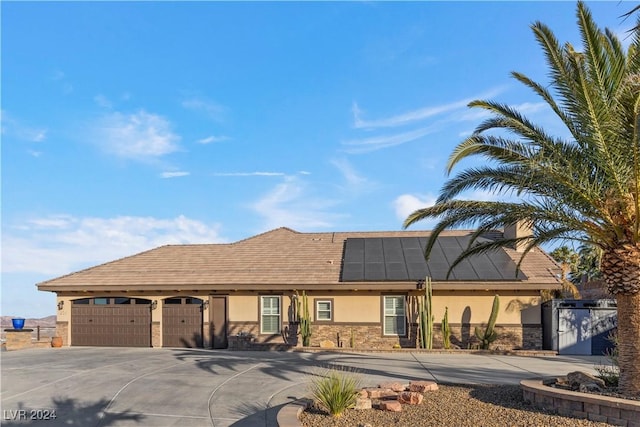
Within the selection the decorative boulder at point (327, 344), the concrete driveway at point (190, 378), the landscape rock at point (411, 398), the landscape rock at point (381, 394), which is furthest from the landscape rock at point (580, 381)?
the decorative boulder at point (327, 344)

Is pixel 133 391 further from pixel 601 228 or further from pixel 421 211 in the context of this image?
pixel 601 228

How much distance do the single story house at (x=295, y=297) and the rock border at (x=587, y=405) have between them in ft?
39.2

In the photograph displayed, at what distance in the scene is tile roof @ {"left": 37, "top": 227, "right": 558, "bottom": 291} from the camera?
2231 cm

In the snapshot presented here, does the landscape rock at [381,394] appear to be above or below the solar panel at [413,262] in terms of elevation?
below

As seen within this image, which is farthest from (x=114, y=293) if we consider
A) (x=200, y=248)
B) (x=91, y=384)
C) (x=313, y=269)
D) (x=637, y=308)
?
(x=637, y=308)

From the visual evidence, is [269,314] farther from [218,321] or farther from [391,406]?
[391,406]

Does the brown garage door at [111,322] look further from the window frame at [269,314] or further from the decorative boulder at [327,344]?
the decorative boulder at [327,344]

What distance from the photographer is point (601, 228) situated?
10383 millimetres

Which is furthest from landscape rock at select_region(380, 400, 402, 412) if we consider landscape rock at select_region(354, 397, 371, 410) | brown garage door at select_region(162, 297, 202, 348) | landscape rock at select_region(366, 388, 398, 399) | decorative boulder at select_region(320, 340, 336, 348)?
brown garage door at select_region(162, 297, 202, 348)

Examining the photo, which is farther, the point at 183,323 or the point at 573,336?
the point at 183,323

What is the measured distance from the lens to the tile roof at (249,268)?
22312 mm

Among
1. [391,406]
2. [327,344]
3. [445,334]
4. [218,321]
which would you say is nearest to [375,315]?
[327,344]

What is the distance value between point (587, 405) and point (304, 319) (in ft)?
46.6

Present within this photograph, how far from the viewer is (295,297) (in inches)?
885
